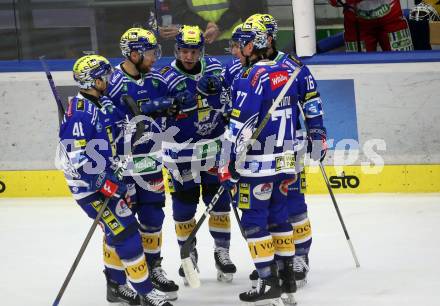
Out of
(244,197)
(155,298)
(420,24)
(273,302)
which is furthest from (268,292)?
(420,24)

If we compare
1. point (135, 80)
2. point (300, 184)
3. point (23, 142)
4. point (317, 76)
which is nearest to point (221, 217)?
point (300, 184)

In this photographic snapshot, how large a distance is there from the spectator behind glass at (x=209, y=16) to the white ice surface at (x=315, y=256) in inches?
55.3

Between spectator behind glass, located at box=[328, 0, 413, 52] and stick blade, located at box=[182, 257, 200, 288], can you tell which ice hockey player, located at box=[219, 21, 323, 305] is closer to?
stick blade, located at box=[182, 257, 200, 288]

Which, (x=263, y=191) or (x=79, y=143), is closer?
(x=79, y=143)

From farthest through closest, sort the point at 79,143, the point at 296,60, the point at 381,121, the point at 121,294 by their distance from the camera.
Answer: the point at 381,121 → the point at 121,294 → the point at 296,60 → the point at 79,143

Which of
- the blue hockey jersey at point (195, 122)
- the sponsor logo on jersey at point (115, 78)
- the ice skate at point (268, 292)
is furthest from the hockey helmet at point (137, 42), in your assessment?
the ice skate at point (268, 292)

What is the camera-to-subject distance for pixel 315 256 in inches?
287

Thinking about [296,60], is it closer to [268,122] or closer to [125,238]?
[268,122]

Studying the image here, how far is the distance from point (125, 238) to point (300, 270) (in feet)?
3.91

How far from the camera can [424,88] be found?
8.48m

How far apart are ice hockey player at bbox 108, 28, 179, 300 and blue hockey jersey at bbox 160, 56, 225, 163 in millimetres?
109

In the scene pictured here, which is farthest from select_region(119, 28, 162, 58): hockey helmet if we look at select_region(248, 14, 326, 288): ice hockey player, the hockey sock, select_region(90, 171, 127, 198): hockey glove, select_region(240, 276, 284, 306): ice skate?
select_region(240, 276, 284, 306): ice skate

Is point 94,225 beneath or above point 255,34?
beneath

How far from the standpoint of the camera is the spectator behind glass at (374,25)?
8984 mm
